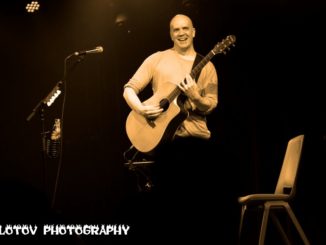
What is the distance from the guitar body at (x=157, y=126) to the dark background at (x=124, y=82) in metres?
1.05

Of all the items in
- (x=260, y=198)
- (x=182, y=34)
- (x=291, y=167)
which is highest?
(x=182, y=34)

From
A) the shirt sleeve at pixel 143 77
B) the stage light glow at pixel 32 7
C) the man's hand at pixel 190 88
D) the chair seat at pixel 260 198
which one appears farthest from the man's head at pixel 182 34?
the stage light glow at pixel 32 7

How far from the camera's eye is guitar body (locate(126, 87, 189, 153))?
313cm

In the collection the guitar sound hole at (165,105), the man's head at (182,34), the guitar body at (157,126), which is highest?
the man's head at (182,34)

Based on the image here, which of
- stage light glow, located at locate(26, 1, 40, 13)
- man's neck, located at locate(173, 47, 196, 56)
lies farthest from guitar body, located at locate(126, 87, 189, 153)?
stage light glow, located at locate(26, 1, 40, 13)

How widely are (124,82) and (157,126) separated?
1303 millimetres

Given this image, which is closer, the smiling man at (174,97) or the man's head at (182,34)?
the smiling man at (174,97)

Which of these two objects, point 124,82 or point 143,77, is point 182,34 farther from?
point 124,82

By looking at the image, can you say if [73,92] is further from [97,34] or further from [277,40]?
[277,40]

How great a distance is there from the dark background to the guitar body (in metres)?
1.05

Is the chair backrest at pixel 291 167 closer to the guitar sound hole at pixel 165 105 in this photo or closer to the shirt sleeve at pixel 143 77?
the guitar sound hole at pixel 165 105

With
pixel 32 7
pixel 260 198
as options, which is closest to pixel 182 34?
pixel 260 198

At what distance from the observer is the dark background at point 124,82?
4004 millimetres

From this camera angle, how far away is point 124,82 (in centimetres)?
438
